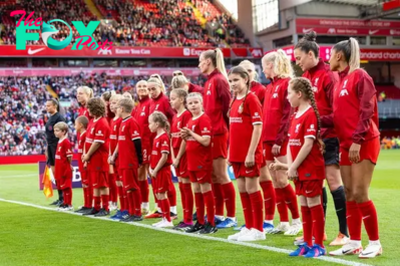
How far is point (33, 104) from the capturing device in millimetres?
37312

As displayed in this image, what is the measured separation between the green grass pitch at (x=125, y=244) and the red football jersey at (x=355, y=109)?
1.13 meters

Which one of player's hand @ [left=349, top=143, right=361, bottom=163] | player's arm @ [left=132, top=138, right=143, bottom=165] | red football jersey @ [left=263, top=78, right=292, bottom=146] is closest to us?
player's hand @ [left=349, top=143, right=361, bottom=163]

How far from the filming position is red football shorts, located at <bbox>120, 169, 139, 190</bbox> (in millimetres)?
9203

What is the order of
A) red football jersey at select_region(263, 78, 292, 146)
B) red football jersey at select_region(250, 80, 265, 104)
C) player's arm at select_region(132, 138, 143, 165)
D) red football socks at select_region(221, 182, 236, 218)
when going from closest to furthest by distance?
red football jersey at select_region(263, 78, 292, 146)
red football socks at select_region(221, 182, 236, 218)
red football jersey at select_region(250, 80, 265, 104)
player's arm at select_region(132, 138, 143, 165)

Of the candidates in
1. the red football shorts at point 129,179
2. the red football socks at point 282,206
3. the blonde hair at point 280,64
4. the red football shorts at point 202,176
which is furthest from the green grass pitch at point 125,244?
the blonde hair at point 280,64

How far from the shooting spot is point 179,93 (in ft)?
27.4

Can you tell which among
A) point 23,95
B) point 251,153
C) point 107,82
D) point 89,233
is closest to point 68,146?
point 89,233

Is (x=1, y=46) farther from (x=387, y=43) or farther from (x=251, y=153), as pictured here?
(x=251, y=153)

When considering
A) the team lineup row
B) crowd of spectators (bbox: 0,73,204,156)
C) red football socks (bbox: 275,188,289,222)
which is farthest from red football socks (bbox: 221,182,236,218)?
crowd of spectators (bbox: 0,73,204,156)

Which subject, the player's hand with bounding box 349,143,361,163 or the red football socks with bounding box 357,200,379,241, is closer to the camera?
the player's hand with bounding box 349,143,361,163

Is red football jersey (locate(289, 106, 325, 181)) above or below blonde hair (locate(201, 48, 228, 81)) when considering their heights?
below

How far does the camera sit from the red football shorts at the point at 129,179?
9.20 metres

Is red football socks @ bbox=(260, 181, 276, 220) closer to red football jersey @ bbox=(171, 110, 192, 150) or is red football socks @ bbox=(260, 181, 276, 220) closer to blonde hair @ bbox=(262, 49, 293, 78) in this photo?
red football jersey @ bbox=(171, 110, 192, 150)

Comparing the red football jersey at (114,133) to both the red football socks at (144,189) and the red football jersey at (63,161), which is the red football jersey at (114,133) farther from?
the red football jersey at (63,161)
